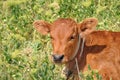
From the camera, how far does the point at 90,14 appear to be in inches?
434

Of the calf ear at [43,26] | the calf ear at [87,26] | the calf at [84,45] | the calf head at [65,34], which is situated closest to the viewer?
Answer: the calf head at [65,34]

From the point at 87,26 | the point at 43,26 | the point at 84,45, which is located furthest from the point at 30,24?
the point at 87,26

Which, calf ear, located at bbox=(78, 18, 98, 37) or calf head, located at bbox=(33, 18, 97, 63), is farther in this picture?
calf ear, located at bbox=(78, 18, 98, 37)

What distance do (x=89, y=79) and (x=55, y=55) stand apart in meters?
1.09

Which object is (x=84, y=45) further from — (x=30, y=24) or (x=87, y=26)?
(x=30, y=24)

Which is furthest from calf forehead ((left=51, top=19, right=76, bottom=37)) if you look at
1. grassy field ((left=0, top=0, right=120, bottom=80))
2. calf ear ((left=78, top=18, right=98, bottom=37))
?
grassy field ((left=0, top=0, right=120, bottom=80))

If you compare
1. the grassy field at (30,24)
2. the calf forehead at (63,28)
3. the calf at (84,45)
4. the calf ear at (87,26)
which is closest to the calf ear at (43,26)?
the calf at (84,45)

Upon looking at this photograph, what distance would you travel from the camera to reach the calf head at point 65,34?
802 cm

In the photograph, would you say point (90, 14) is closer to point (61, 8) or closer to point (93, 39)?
point (61, 8)

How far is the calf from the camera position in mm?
8234

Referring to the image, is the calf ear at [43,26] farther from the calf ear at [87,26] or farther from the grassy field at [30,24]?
the calf ear at [87,26]

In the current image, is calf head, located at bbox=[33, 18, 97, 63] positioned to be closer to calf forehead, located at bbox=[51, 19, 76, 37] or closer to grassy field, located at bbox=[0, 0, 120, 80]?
calf forehead, located at bbox=[51, 19, 76, 37]

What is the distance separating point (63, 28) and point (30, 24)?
280 cm

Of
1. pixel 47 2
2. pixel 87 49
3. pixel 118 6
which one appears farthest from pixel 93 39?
pixel 47 2
